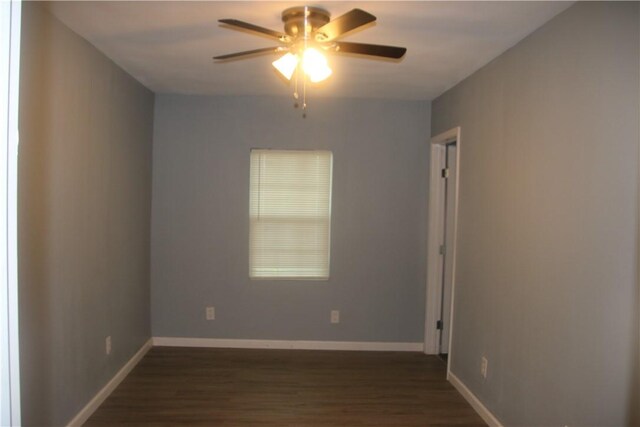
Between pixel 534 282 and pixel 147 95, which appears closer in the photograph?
pixel 534 282

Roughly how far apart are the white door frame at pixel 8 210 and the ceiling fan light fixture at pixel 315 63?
128 centimetres

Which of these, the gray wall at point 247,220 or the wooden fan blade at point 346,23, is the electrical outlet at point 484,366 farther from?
the wooden fan blade at point 346,23

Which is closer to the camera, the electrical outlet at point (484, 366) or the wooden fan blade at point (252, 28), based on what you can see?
the wooden fan blade at point (252, 28)

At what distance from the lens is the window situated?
4.11 m

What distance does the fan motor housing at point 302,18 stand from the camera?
1.99 metres

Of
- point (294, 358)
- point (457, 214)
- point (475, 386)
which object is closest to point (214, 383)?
point (294, 358)

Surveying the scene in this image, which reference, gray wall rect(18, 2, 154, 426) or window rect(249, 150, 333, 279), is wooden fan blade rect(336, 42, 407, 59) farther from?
window rect(249, 150, 333, 279)

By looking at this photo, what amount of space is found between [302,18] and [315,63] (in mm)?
222

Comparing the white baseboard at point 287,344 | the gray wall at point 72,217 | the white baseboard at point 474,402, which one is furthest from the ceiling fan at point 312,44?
the white baseboard at point 287,344

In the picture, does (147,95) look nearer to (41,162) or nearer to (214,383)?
(41,162)

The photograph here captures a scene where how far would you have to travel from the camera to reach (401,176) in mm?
4133

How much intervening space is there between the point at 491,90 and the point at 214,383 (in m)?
3.09

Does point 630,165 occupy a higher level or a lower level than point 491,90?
lower

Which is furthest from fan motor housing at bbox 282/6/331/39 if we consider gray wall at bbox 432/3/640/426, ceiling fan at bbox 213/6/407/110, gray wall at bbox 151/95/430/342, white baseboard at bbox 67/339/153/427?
white baseboard at bbox 67/339/153/427
